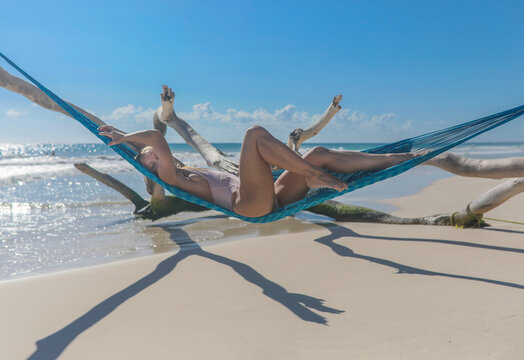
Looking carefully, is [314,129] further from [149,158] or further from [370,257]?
[149,158]

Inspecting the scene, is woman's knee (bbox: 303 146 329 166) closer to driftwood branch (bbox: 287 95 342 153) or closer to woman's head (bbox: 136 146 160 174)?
woman's head (bbox: 136 146 160 174)

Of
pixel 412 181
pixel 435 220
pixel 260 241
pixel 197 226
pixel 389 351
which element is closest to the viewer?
pixel 389 351

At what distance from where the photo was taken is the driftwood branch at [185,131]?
350 cm

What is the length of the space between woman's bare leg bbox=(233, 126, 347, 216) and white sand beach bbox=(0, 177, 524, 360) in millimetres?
405

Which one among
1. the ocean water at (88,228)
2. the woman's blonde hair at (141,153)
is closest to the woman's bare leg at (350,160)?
the woman's blonde hair at (141,153)

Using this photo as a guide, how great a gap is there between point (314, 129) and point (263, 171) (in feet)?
7.63

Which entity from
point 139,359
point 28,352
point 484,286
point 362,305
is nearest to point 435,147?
point 484,286

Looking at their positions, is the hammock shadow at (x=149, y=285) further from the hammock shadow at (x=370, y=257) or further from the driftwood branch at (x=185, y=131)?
the driftwood branch at (x=185, y=131)

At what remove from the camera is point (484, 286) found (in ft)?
6.06

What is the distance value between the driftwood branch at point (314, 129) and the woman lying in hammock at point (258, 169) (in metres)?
1.85

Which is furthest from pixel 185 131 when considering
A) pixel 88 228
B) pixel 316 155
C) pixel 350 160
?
pixel 350 160

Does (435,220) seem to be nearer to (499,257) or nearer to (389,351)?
(499,257)

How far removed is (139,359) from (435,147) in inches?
70.4

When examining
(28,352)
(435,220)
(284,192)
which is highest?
(284,192)
